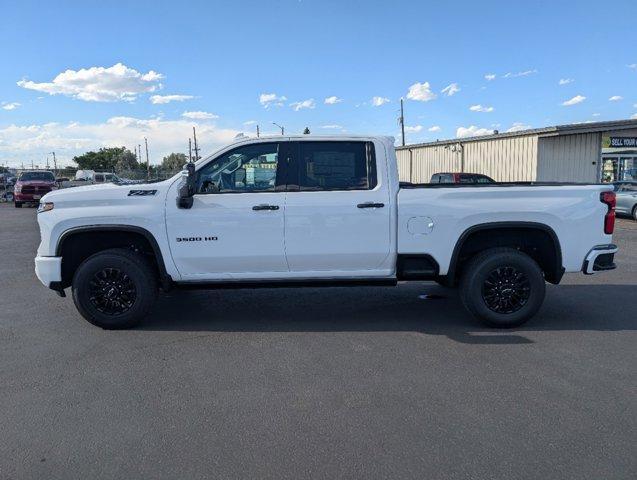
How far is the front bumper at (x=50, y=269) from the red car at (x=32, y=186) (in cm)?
2374

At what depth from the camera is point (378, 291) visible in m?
7.28

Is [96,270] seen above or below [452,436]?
above

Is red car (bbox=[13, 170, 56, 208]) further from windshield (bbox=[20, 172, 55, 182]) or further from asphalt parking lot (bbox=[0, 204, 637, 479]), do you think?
asphalt parking lot (bbox=[0, 204, 637, 479])

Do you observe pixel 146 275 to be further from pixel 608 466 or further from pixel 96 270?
pixel 608 466

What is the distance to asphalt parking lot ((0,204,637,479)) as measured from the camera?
3.03m

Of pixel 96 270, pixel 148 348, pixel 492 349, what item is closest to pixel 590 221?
pixel 492 349

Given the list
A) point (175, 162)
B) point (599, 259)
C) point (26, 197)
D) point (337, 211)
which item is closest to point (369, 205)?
point (337, 211)

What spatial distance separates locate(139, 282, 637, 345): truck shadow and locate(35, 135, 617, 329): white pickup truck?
0.43 metres

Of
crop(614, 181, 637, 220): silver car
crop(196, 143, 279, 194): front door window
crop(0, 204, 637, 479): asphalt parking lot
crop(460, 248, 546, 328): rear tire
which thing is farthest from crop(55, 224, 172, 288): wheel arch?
crop(614, 181, 637, 220): silver car

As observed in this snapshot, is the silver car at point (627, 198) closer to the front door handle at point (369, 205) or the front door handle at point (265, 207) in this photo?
the front door handle at point (369, 205)

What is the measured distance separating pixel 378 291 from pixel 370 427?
12.9ft

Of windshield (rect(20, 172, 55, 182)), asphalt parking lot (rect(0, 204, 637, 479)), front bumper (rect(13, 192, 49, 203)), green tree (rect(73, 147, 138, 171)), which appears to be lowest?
asphalt parking lot (rect(0, 204, 637, 479))

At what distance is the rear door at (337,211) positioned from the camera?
5293 millimetres

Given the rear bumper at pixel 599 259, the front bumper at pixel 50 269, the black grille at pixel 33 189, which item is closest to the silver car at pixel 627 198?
the rear bumper at pixel 599 259
